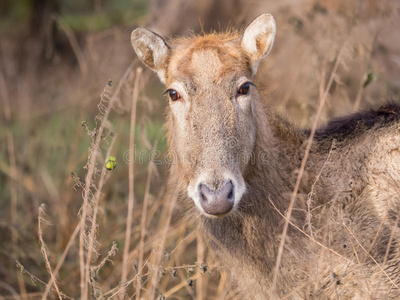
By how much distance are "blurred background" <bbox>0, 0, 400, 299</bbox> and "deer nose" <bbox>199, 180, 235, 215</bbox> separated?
22.8 inches

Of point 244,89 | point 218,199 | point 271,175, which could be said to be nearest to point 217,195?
point 218,199

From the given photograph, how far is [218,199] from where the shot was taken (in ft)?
14.9

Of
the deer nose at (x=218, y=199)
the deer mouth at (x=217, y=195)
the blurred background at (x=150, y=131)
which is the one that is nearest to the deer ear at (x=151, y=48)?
the blurred background at (x=150, y=131)

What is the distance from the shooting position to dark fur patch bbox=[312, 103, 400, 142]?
564 centimetres

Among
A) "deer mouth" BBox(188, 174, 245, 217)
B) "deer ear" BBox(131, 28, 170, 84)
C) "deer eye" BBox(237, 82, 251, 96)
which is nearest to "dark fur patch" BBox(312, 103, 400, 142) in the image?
"deer eye" BBox(237, 82, 251, 96)

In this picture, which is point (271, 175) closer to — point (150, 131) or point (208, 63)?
point (208, 63)

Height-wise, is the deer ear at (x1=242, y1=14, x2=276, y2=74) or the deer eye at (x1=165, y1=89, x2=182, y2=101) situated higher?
the deer ear at (x1=242, y1=14, x2=276, y2=74)

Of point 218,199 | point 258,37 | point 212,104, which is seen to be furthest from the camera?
point 258,37

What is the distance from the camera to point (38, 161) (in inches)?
455

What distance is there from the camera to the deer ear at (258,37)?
5633 mm

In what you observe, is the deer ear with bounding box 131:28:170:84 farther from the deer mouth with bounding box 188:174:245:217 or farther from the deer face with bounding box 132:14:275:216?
the deer mouth with bounding box 188:174:245:217

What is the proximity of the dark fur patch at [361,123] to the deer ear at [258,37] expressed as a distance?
116 centimetres

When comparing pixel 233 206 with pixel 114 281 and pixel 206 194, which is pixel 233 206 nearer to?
pixel 206 194

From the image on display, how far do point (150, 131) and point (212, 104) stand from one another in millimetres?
6159
